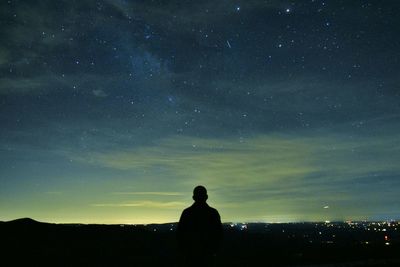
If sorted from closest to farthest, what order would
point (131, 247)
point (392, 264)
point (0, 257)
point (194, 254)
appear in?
point (194, 254)
point (392, 264)
point (0, 257)
point (131, 247)

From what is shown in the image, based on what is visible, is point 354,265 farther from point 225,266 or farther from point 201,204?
point 225,266

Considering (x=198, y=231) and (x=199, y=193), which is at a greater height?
(x=199, y=193)

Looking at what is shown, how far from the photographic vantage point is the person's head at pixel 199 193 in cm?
680

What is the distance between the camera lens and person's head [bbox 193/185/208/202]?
680cm

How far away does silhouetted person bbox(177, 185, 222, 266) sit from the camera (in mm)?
6832

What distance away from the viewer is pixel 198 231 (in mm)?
6832

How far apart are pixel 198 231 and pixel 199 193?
595mm

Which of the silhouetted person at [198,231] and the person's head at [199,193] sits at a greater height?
the person's head at [199,193]

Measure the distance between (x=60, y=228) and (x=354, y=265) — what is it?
59127mm

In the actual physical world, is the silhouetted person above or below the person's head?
below

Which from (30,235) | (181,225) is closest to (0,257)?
(30,235)

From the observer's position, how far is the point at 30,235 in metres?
55.8

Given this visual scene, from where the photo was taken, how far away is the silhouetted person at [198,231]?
6.83 meters

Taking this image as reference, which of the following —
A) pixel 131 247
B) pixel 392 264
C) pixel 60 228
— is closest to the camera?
pixel 392 264
